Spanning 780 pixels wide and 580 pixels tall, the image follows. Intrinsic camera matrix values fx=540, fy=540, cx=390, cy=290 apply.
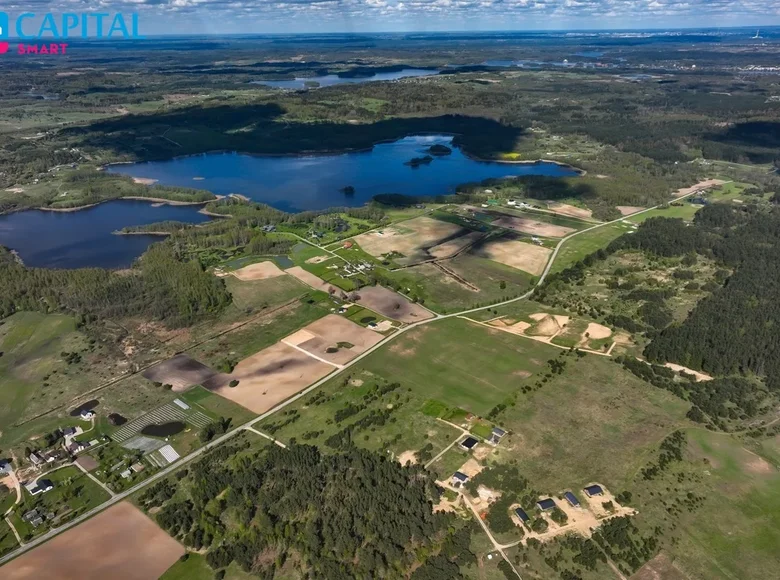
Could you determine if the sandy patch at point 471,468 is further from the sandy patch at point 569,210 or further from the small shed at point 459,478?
the sandy patch at point 569,210

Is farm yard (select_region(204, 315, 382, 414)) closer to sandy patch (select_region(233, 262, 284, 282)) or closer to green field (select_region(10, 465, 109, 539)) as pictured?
green field (select_region(10, 465, 109, 539))

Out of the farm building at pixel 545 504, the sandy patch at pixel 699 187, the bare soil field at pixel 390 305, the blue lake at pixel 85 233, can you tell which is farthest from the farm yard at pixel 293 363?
the sandy patch at pixel 699 187

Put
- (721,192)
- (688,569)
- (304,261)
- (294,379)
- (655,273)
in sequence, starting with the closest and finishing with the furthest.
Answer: (688,569)
(294,379)
(655,273)
(304,261)
(721,192)

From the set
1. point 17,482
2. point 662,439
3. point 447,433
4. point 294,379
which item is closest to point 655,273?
point 662,439

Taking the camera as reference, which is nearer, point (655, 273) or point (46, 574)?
point (46, 574)

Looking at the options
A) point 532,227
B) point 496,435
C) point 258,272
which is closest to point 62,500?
point 496,435

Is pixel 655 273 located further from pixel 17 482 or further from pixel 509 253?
pixel 17 482

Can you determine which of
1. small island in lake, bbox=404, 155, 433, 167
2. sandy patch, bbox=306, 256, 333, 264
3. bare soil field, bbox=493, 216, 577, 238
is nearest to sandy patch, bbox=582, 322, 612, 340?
bare soil field, bbox=493, 216, 577, 238
